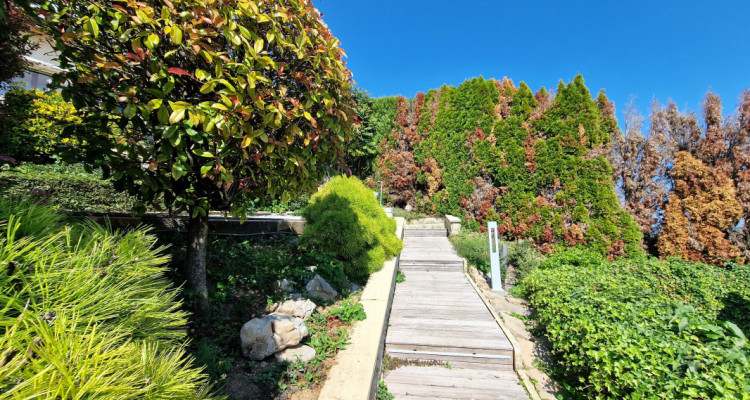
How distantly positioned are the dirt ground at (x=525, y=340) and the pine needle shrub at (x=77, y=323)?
10.7 ft

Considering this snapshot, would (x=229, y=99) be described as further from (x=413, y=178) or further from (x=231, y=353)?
(x=413, y=178)

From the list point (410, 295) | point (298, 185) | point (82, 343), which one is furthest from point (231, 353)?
point (410, 295)

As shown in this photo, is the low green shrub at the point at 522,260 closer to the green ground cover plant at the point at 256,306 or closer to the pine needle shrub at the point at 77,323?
the green ground cover plant at the point at 256,306

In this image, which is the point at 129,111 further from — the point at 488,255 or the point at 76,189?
the point at 488,255

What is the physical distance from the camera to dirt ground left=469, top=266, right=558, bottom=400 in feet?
9.53

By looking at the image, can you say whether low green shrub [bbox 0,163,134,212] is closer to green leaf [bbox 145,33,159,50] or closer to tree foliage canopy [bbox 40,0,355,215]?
tree foliage canopy [bbox 40,0,355,215]

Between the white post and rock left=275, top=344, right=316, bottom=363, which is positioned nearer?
rock left=275, top=344, right=316, bottom=363

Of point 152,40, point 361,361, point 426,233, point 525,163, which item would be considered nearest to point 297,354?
point 361,361

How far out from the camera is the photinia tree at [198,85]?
4.54 ft

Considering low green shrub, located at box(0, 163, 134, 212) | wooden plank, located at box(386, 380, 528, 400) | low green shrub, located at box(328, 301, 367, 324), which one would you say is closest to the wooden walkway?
wooden plank, located at box(386, 380, 528, 400)

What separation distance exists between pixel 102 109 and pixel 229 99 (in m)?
0.73

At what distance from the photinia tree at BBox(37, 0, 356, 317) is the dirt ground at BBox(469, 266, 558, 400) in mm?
3120

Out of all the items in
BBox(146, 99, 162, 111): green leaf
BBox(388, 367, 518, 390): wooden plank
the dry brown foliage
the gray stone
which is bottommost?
BBox(388, 367, 518, 390): wooden plank

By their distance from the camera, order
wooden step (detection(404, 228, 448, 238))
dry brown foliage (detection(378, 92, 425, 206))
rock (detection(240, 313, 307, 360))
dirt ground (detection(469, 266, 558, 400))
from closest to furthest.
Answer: rock (detection(240, 313, 307, 360)) → dirt ground (detection(469, 266, 558, 400)) → wooden step (detection(404, 228, 448, 238)) → dry brown foliage (detection(378, 92, 425, 206))
